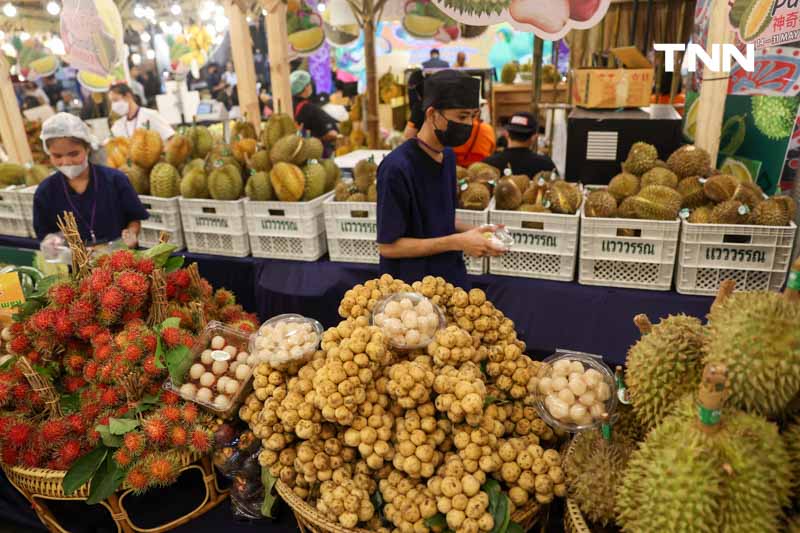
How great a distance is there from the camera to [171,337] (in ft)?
5.35

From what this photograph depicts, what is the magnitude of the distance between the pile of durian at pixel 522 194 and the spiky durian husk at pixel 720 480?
1.85 metres

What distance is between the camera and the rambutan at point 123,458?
1471 millimetres

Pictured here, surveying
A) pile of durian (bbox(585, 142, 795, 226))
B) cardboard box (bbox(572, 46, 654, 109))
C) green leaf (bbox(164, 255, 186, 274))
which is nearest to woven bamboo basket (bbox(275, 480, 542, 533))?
green leaf (bbox(164, 255, 186, 274))

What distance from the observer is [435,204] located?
230 centimetres

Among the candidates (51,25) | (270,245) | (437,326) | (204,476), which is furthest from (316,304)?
(51,25)

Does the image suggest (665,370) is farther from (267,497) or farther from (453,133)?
(453,133)

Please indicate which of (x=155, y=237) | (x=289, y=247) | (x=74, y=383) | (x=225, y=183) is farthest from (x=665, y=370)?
(x=155, y=237)

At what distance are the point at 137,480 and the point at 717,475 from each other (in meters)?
1.40

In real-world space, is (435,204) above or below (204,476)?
above

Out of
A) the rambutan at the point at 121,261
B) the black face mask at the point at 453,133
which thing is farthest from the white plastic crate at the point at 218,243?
the black face mask at the point at 453,133

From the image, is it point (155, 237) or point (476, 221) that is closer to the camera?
point (476, 221)

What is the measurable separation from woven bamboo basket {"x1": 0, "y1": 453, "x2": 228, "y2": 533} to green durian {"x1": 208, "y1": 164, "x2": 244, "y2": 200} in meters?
1.92

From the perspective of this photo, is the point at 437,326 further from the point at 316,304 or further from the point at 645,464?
the point at 316,304

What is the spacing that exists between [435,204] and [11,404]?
5.54 feet
